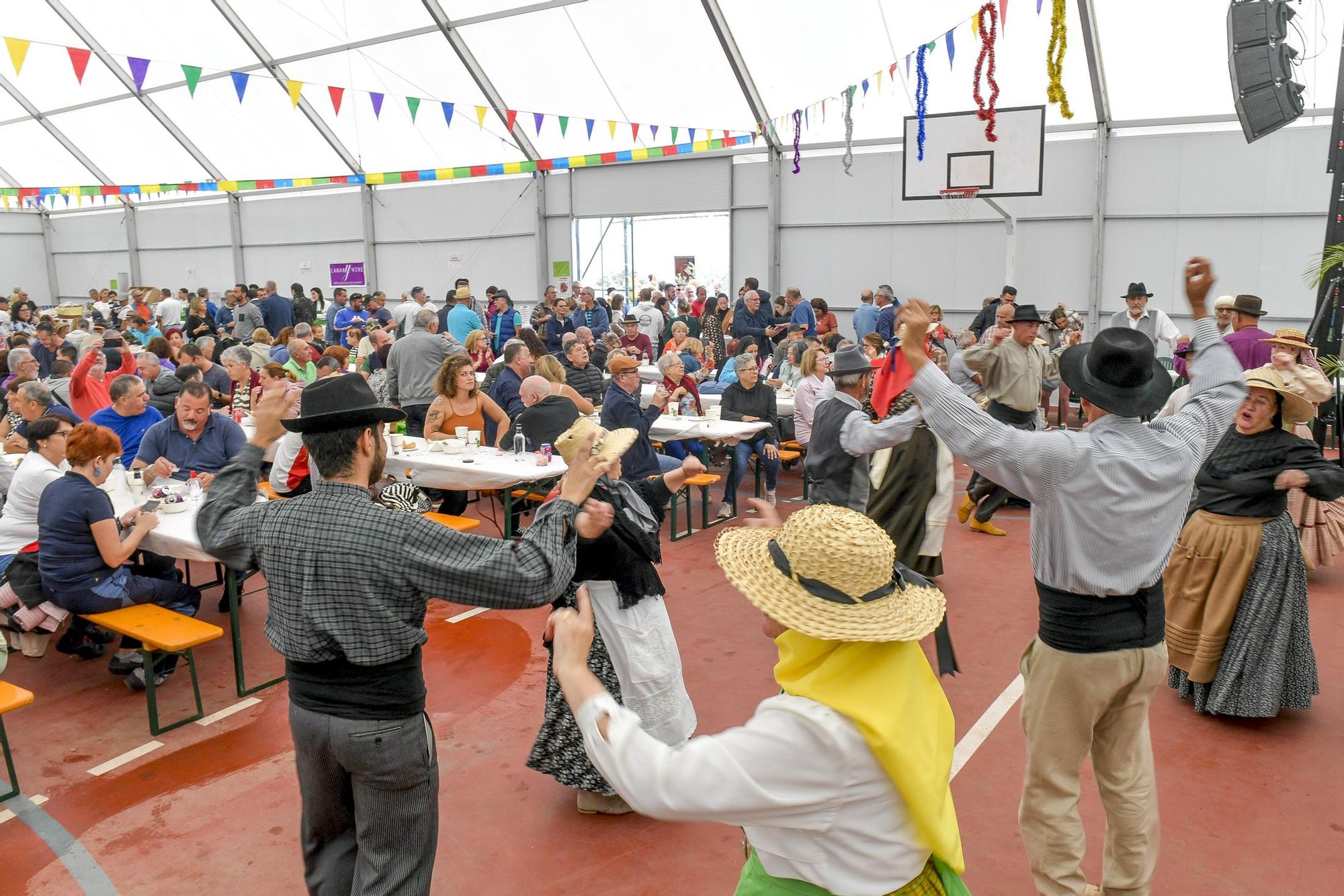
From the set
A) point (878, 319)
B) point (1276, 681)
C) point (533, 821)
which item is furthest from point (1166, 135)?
point (533, 821)

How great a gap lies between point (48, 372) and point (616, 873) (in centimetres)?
1090

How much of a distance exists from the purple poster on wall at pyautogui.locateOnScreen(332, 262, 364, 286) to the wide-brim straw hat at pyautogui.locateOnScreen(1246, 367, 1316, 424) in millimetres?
19165

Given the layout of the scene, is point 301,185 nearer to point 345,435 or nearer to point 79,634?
point 79,634

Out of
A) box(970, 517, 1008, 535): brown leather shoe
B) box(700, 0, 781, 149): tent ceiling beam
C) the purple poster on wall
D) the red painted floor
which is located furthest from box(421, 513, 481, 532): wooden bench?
the purple poster on wall

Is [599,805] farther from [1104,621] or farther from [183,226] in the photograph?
[183,226]

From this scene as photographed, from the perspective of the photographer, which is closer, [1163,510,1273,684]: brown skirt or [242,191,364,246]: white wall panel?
[1163,510,1273,684]: brown skirt

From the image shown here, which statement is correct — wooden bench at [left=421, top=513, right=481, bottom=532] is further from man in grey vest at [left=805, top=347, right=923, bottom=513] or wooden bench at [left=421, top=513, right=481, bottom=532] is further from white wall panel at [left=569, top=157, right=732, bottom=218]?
white wall panel at [left=569, top=157, right=732, bottom=218]

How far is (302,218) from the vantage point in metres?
21.5

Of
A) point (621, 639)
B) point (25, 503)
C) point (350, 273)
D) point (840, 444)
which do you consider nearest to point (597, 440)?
point (621, 639)

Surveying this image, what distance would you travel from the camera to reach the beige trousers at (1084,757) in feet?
8.78

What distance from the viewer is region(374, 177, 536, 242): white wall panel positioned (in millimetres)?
18547

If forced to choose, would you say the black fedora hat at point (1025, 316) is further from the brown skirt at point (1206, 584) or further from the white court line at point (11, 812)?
the white court line at point (11, 812)

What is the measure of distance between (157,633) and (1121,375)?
405 cm

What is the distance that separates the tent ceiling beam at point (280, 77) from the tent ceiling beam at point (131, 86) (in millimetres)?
3201
